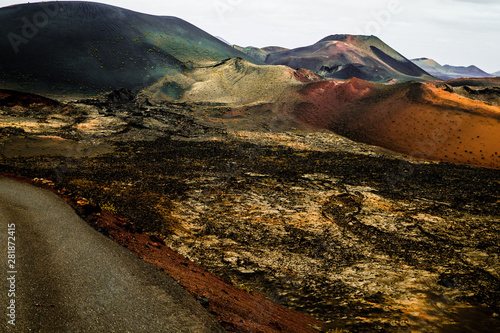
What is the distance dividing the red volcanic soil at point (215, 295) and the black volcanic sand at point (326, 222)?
0.65m

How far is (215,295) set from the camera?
18.6 feet

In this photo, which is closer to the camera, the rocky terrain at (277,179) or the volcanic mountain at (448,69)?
the rocky terrain at (277,179)

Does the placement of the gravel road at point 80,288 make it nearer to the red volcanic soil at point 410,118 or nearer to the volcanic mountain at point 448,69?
the red volcanic soil at point 410,118

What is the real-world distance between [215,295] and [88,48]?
52.3 metres

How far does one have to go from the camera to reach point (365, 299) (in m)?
7.34

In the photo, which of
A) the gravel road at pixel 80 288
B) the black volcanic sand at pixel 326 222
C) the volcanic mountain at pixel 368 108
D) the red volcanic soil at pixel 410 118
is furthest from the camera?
the volcanic mountain at pixel 368 108

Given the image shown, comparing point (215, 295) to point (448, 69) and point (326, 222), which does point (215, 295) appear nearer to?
point (326, 222)

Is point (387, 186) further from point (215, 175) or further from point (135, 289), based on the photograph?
point (135, 289)

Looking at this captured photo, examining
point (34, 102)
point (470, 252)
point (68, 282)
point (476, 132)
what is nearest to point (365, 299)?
point (470, 252)

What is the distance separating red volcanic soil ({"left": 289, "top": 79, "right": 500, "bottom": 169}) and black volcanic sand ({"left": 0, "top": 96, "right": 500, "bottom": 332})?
424 cm

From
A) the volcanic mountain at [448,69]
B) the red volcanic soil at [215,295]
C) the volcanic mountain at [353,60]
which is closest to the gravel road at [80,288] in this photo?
the red volcanic soil at [215,295]

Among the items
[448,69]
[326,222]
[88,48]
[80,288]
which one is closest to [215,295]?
[80,288]

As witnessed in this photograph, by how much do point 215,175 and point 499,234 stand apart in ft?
41.4

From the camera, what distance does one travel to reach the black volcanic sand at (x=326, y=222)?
732 centimetres
